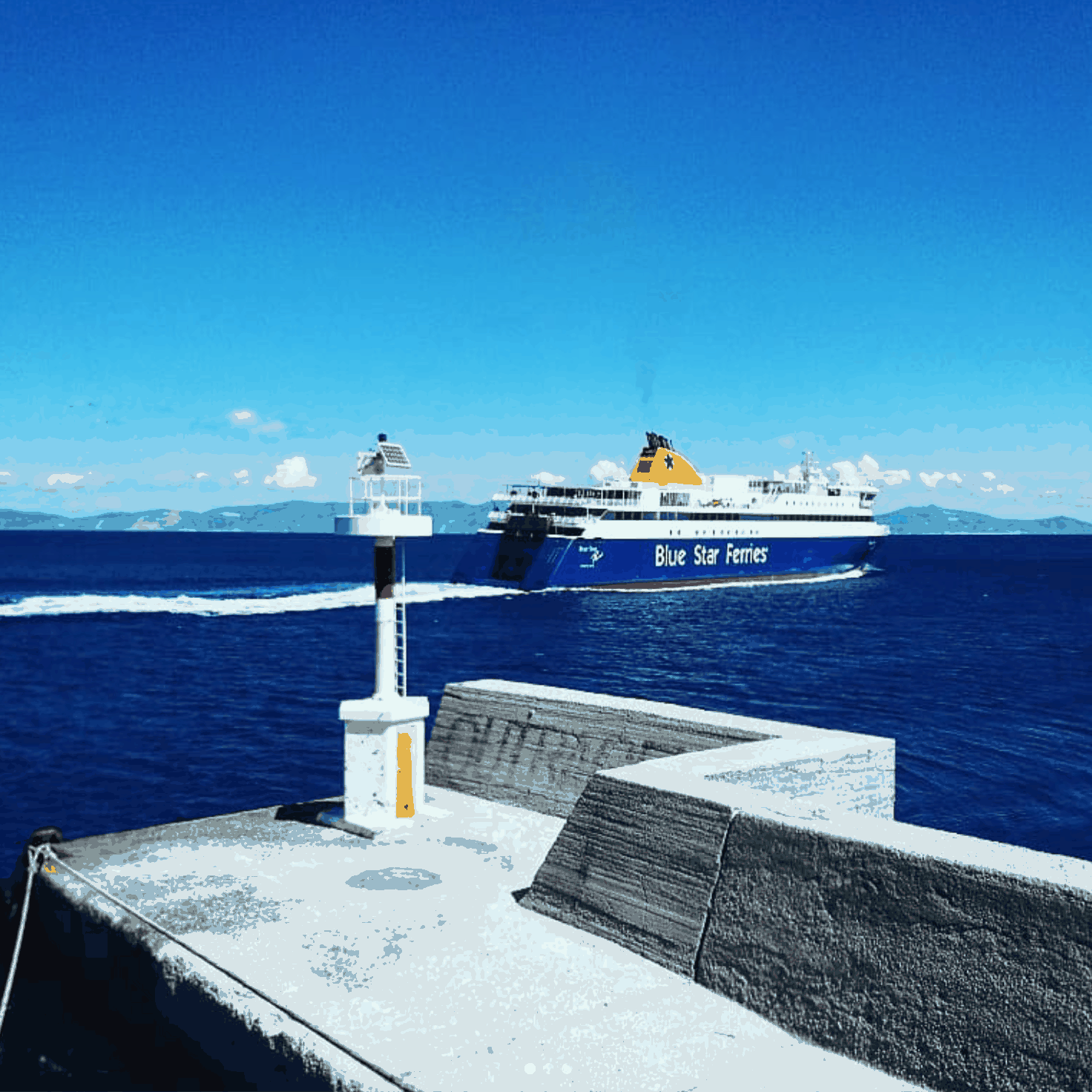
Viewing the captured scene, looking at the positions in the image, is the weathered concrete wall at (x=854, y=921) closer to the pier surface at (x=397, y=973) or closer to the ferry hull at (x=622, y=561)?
the pier surface at (x=397, y=973)

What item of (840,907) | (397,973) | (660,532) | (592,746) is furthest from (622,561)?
(840,907)

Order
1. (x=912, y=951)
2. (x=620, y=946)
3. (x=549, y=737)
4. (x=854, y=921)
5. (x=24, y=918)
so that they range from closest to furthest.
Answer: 1. (x=912, y=951)
2. (x=854, y=921)
3. (x=620, y=946)
4. (x=24, y=918)
5. (x=549, y=737)

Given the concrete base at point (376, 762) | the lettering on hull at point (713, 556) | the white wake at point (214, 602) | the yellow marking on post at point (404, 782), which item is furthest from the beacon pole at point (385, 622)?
the lettering on hull at point (713, 556)

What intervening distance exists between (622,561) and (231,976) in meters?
48.6

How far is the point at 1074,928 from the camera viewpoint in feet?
12.1

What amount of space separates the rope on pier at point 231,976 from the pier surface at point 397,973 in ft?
0.05

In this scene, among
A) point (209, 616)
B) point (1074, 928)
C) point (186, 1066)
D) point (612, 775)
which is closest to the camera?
point (1074, 928)

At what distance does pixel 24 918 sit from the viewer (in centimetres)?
635

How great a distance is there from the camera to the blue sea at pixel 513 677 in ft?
50.7

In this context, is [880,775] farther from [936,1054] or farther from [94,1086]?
[94,1086]

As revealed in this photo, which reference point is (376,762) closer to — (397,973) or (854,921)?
(397,973)

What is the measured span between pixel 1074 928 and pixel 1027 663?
97.9 ft

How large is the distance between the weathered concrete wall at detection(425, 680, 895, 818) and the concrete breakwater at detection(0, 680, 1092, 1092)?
4 cm

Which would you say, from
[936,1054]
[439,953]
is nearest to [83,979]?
[439,953]
